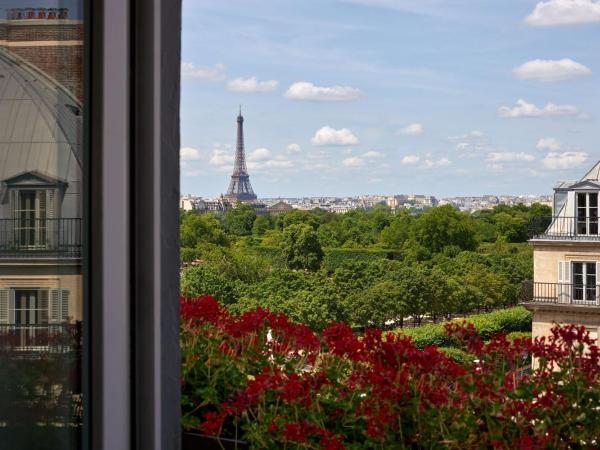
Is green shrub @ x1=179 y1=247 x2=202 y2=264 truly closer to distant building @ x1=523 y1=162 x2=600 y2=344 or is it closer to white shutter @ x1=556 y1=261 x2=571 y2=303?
distant building @ x1=523 y1=162 x2=600 y2=344

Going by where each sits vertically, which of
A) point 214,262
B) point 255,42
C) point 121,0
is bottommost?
point 214,262

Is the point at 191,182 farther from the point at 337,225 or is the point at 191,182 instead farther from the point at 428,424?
the point at 428,424

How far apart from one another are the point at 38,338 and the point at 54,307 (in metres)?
0.04

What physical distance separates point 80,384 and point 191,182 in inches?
410

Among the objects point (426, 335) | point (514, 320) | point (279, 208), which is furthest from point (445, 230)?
point (279, 208)

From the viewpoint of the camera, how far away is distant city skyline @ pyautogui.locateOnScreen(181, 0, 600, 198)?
28.9 ft

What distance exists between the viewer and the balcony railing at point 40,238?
0.69 metres

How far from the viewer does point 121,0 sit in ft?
2.87

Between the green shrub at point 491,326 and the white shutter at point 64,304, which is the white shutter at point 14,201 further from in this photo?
the green shrub at point 491,326

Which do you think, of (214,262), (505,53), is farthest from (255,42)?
(214,262)

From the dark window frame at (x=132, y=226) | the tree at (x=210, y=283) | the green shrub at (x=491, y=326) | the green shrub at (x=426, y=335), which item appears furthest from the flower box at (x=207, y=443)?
the tree at (x=210, y=283)

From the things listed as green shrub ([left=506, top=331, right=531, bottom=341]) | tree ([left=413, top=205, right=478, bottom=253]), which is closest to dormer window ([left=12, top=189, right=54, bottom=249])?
green shrub ([left=506, top=331, right=531, bottom=341])

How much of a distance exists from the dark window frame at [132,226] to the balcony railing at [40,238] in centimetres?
3

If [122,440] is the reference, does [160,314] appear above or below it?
above
